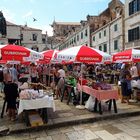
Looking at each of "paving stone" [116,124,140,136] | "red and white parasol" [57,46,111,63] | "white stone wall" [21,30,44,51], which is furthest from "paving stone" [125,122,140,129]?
"white stone wall" [21,30,44,51]

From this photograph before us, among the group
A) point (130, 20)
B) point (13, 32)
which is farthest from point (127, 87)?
point (13, 32)

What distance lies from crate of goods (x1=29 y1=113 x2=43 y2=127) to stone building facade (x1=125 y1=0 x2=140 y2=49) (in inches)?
900

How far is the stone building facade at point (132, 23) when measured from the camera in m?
29.0

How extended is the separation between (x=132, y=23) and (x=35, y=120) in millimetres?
24998

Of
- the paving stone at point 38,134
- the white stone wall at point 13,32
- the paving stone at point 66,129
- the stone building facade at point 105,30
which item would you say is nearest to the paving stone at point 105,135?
the paving stone at point 66,129

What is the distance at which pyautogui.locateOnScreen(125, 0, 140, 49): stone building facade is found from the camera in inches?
1143

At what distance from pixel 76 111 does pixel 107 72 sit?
14.3 m

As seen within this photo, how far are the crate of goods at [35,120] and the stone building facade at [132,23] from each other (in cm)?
2287

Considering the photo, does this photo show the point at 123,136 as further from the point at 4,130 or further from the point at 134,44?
the point at 134,44

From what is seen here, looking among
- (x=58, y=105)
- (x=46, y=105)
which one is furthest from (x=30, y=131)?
(x=58, y=105)

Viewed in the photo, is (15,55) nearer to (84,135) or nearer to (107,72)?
(84,135)

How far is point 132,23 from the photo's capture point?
99.1 feet

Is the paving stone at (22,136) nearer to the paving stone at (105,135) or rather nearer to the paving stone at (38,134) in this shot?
the paving stone at (38,134)

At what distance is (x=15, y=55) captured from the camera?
8602 mm
